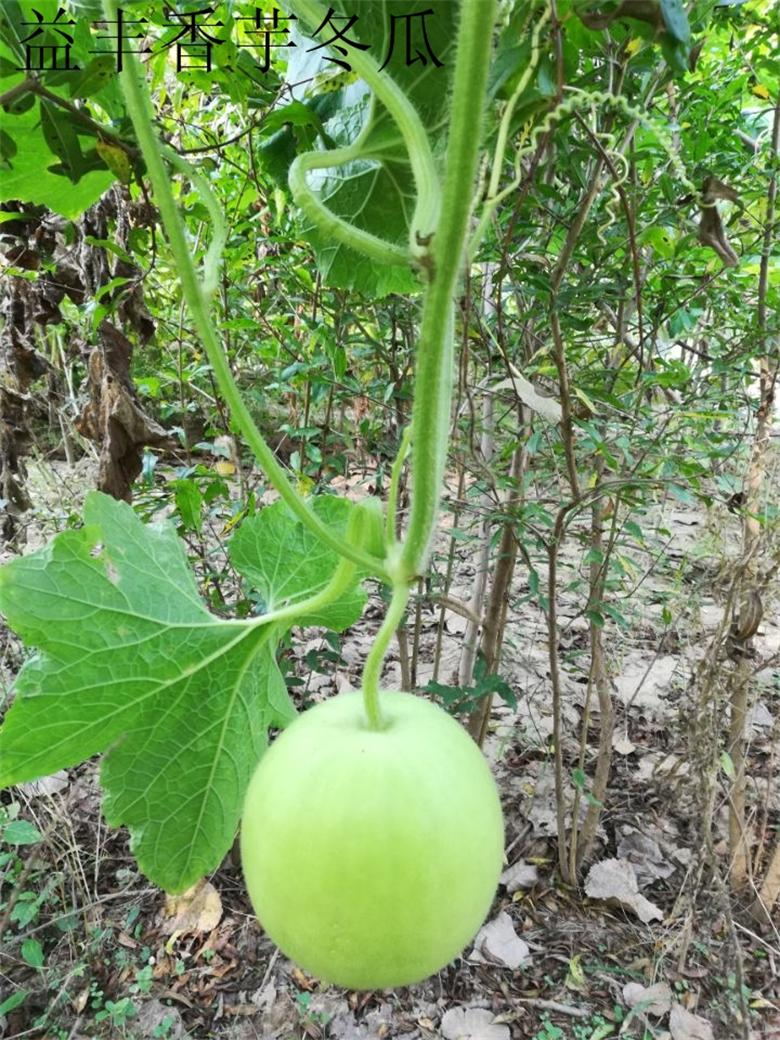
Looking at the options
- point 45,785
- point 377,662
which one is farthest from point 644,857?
point 377,662

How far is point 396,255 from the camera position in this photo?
22.8 inches

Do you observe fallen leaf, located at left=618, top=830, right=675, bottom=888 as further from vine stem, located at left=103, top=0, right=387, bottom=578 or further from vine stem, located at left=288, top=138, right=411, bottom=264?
vine stem, located at left=288, top=138, right=411, bottom=264

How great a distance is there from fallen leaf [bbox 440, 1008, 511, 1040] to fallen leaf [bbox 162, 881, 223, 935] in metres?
0.61

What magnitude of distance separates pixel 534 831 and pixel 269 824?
1894 millimetres

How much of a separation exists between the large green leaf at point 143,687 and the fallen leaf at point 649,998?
1409 millimetres

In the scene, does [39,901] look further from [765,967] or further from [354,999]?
[765,967]

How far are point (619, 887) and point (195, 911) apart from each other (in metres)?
1.08

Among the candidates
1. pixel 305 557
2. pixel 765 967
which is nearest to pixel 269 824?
pixel 305 557

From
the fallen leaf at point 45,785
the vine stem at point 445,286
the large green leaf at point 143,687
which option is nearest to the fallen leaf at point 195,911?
the fallen leaf at point 45,785

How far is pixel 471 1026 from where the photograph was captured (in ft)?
5.65

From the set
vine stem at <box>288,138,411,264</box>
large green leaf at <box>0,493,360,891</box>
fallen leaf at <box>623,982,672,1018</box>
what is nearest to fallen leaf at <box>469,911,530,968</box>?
fallen leaf at <box>623,982,672,1018</box>

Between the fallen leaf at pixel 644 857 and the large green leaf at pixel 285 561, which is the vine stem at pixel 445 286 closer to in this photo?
the large green leaf at pixel 285 561

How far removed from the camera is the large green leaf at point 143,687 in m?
0.72

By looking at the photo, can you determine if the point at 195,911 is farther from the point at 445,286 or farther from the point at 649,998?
the point at 445,286
